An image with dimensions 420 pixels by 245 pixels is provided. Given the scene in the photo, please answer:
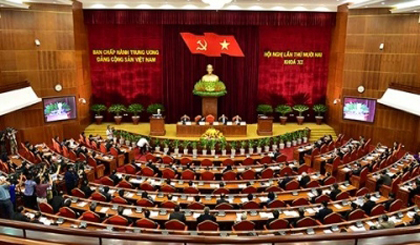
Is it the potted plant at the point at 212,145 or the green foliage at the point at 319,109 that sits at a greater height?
the green foliage at the point at 319,109

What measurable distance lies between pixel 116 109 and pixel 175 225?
13850 mm

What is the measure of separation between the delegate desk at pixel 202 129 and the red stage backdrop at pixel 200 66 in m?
3.82

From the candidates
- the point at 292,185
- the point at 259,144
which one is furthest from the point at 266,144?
the point at 292,185

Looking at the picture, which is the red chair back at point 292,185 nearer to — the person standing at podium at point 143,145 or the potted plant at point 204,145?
the potted plant at point 204,145

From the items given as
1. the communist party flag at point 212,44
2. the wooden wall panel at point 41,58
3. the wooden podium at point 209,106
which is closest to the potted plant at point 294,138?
the wooden podium at point 209,106

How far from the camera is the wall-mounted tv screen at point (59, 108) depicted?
19.0 meters

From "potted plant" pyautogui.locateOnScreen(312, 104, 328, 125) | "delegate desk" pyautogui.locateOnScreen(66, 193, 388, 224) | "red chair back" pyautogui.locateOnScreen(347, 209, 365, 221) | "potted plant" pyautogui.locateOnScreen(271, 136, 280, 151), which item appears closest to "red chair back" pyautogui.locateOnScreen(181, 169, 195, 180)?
"delegate desk" pyautogui.locateOnScreen(66, 193, 388, 224)

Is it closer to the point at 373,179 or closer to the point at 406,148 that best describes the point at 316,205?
the point at 373,179

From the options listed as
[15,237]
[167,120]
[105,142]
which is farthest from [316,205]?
[167,120]

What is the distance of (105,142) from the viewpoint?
→ 17328mm

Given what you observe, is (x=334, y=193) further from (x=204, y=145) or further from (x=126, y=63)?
(x=126, y=63)

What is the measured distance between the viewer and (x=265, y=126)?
1959 cm

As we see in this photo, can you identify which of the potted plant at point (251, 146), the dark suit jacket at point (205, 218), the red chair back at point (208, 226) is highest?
the dark suit jacket at point (205, 218)

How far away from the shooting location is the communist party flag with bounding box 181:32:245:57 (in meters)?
21.8
